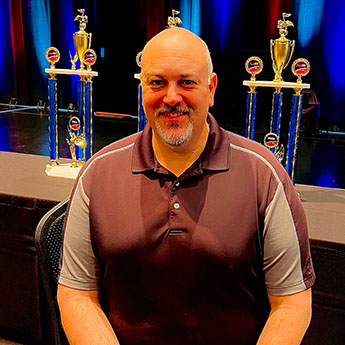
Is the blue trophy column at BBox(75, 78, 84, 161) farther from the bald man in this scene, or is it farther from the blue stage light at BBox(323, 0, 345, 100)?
the blue stage light at BBox(323, 0, 345, 100)

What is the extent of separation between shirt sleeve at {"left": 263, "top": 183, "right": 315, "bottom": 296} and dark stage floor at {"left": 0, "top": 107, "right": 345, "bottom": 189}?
2.96 metres

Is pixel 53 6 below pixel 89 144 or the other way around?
the other way around

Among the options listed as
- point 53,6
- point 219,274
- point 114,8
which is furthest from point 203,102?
point 53,6

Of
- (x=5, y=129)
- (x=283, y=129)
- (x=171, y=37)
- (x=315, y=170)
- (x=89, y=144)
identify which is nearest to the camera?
(x=171, y=37)

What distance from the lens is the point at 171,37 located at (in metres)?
0.99

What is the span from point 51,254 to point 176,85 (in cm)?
47

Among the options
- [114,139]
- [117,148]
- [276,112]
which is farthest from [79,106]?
[114,139]

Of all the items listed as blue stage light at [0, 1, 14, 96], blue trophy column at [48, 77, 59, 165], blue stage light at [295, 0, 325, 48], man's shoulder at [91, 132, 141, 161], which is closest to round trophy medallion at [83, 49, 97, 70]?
blue trophy column at [48, 77, 59, 165]

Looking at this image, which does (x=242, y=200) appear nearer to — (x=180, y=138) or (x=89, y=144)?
(x=180, y=138)

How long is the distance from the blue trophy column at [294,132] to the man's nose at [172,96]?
77 centimetres

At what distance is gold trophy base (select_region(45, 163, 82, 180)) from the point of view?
6.20 ft

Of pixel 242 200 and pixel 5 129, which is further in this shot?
pixel 5 129

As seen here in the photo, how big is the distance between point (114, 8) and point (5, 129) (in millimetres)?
2765

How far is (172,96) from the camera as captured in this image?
0.99m
